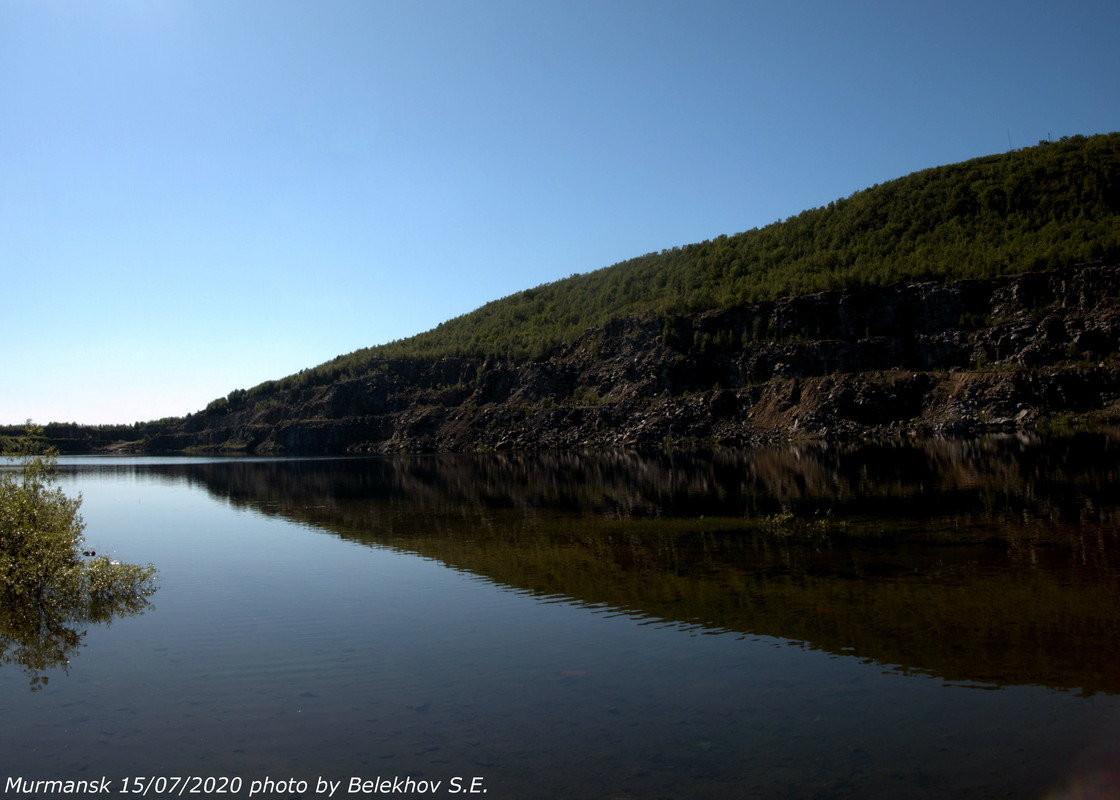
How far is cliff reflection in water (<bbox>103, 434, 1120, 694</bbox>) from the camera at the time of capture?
12.9 meters

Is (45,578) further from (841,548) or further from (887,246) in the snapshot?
(887,246)

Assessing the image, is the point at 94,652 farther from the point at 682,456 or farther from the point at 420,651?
the point at 682,456

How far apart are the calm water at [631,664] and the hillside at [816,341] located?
6009 centimetres

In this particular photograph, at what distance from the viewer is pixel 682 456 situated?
74000 millimetres

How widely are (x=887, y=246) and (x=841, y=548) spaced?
105014mm

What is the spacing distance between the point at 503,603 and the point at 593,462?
55.3m

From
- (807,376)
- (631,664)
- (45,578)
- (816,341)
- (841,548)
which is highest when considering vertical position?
(816,341)

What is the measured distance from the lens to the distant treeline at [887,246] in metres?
97.1

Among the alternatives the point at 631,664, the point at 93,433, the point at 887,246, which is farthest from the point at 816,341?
the point at 93,433

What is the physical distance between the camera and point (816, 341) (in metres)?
98.2

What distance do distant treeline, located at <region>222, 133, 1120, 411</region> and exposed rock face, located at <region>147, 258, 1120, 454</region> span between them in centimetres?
480

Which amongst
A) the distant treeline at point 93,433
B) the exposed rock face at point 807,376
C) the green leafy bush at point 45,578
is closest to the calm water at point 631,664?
the green leafy bush at point 45,578

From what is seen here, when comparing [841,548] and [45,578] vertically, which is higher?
[45,578]

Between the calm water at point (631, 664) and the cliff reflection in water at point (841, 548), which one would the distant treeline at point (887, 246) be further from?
the calm water at point (631, 664)
